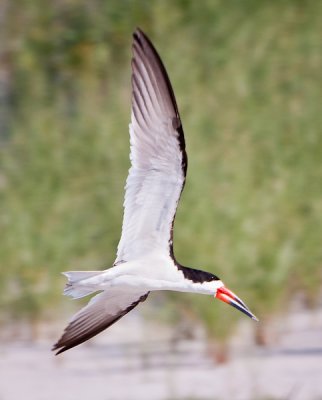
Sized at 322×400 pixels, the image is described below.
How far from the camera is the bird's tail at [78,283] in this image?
17.6 feet

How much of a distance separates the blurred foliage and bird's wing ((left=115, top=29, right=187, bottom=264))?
190 centimetres

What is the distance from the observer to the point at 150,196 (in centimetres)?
543

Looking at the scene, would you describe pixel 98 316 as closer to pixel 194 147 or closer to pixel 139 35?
pixel 139 35

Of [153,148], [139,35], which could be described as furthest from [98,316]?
[139,35]

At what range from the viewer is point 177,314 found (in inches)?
302

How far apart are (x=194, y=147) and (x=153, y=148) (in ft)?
8.50

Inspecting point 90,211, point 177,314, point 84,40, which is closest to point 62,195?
point 90,211

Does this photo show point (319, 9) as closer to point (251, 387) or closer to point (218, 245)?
point (218, 245)

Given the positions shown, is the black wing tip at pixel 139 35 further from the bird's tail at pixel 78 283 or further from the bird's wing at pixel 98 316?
the bird's wing at pixel 98 316

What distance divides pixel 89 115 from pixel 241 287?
1.74m

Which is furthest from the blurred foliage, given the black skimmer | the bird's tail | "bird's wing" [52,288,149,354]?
the bird's tail

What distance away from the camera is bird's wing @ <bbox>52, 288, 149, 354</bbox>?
5.89m

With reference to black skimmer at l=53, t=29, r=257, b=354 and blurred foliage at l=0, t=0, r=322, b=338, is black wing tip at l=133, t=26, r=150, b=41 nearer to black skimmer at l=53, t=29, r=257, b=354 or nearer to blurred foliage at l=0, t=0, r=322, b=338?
black skimmer at l=53, t=29, r=257, b=354

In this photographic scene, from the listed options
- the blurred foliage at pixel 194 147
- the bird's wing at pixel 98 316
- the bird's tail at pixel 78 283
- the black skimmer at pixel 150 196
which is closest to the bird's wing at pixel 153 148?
the black skimmer at pixel 150 196
